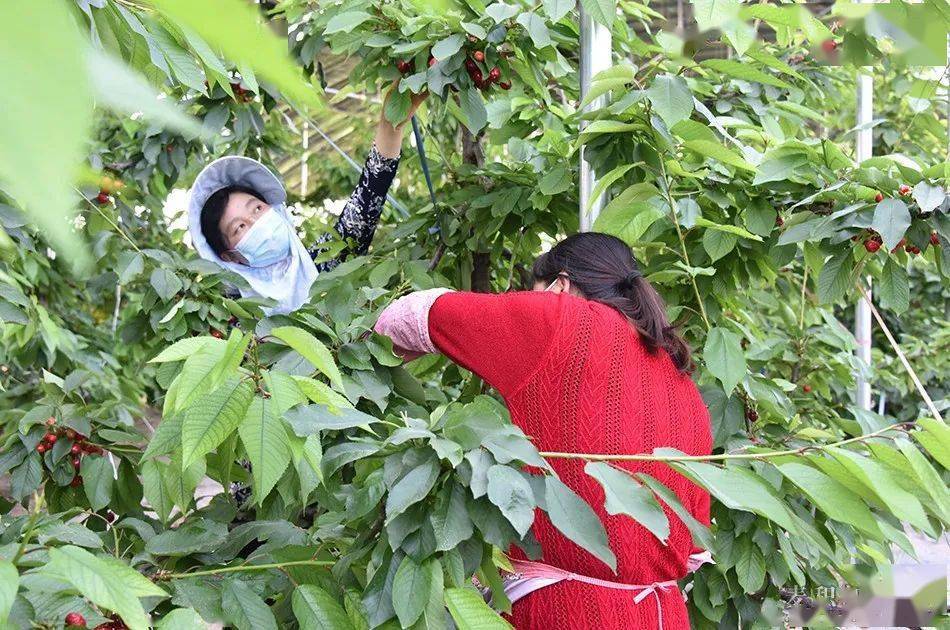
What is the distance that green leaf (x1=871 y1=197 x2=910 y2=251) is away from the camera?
1.39m

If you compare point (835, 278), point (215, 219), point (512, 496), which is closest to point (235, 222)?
point (215, 219)

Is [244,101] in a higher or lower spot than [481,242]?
higher

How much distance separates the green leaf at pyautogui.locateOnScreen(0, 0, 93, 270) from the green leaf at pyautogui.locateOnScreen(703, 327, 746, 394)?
1398 mm

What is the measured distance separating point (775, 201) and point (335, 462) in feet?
3.27

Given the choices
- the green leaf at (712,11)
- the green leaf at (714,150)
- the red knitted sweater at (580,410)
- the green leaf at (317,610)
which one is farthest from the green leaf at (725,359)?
the green leaf at (317,610)

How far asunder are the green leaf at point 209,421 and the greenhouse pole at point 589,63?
0.94 meters

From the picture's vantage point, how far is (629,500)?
2.53 feet

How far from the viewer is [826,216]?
1.51m

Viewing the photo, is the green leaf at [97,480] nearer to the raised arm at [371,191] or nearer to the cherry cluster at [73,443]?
the cherry cluster at [73,443]

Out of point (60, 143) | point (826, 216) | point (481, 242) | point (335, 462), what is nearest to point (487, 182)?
point (481, 242)

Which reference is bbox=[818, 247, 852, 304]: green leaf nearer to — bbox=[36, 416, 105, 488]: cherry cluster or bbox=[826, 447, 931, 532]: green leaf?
bbox=[826, 447, 931, 532]: green leaf

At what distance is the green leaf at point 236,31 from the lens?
0.16 m

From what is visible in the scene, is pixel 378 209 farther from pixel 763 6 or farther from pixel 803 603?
pixel 803 603

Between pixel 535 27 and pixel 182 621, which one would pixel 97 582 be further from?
pixel 535 27
